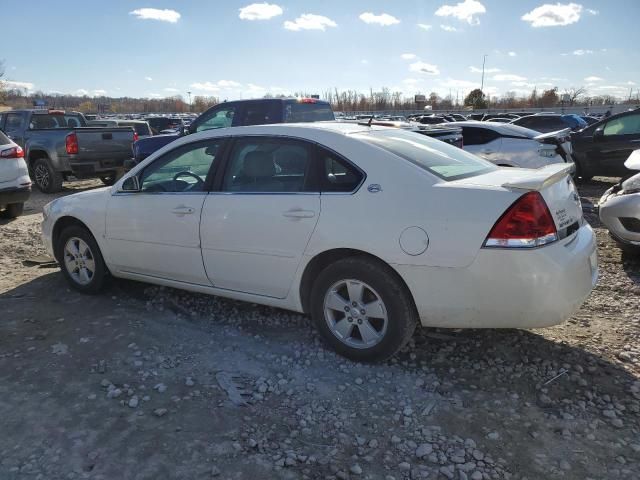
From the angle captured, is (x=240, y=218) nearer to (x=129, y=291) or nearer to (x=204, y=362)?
(x=204, y=362)

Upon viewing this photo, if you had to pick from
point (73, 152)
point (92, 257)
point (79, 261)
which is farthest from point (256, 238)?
point (73, 152)

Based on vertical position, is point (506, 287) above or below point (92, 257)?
above

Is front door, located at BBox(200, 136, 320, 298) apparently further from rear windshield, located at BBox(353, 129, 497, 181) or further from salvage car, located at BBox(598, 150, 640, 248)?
salvage car, located at BBox(598, 150, 640, 248)

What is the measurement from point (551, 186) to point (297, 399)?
2.04 meters

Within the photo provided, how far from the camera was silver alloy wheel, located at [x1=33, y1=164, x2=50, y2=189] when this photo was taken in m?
11.7

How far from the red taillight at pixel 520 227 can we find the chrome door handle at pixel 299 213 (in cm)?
115

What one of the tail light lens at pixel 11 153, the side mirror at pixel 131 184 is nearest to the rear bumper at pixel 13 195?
the tail light lens at pixel 11 153

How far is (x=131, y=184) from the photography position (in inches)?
179

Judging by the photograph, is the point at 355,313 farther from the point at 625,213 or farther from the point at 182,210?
the point at 625,213

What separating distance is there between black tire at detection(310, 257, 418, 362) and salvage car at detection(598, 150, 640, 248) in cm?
326

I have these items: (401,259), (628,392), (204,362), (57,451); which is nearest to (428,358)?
(401,259)

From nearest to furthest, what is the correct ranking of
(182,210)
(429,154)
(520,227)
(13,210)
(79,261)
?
(520,227) < (429,154) < (182,210) < (79,261) < (13,210)

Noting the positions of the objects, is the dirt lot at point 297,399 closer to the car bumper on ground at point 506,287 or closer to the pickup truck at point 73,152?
the car bumper on ground at point 506,287

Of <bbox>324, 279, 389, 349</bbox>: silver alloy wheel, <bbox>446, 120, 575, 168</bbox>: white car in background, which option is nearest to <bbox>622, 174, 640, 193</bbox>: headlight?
<bbox>446, 120, 575, 168</bbox>: white car in background
